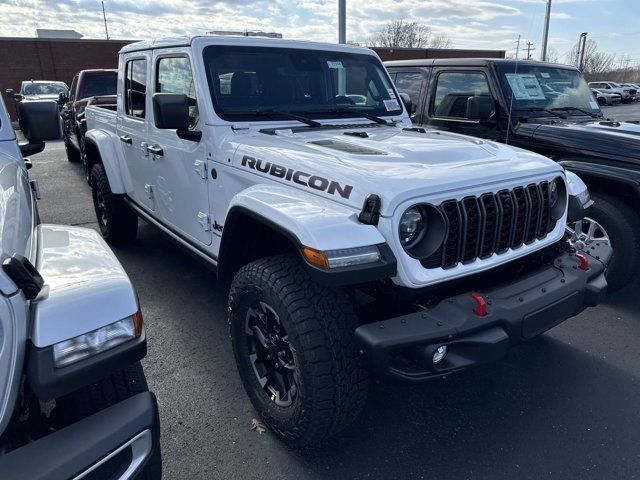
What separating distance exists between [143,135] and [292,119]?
58.4 inches

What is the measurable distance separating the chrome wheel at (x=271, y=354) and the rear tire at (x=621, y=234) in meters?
2.95

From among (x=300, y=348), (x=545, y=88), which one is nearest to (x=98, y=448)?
(x=300, y=348)

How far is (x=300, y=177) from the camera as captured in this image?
241 cm

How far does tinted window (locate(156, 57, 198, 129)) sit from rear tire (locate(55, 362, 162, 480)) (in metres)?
1.87

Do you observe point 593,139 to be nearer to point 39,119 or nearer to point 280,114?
point 280,114

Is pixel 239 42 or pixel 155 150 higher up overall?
pixel 239 42

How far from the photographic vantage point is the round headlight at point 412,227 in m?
2.10

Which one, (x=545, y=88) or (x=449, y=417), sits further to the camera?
(x=545, y=88)

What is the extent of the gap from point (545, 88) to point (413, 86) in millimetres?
1379

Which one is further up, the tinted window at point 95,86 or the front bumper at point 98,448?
the tinted window at point 95,86

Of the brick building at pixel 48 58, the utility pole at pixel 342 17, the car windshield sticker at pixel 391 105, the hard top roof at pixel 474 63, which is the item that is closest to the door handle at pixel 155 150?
the car windshield sticker at pixel 391 105

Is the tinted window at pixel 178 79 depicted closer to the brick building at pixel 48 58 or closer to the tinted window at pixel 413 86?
the tinted window at pixel 413 86

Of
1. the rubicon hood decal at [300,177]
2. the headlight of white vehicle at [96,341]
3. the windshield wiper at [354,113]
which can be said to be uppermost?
the windshield wiper at [354,113]

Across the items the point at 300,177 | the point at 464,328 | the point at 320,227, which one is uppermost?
the point at 300,177
